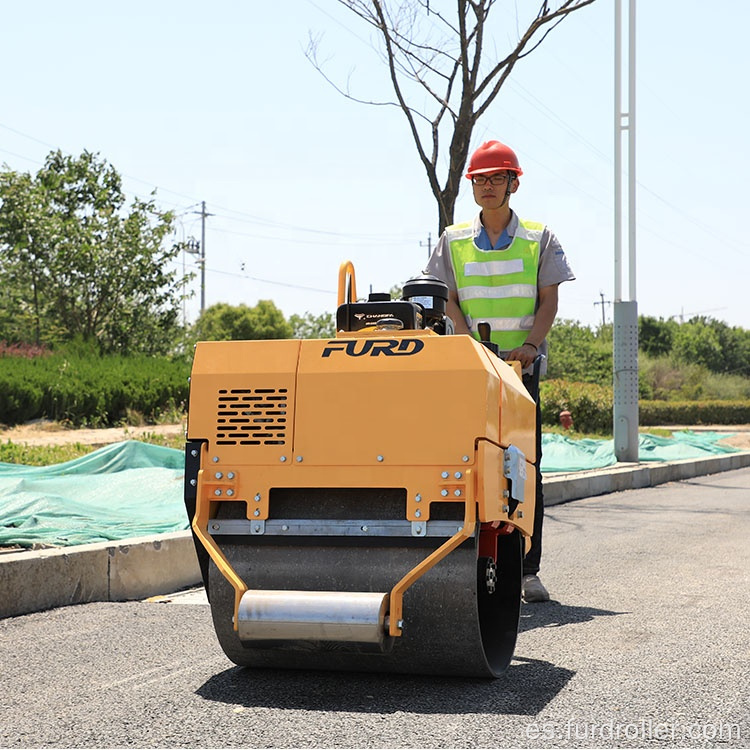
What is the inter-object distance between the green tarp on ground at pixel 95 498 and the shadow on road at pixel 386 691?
7.96 ft

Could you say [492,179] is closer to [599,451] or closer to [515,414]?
[515,414]

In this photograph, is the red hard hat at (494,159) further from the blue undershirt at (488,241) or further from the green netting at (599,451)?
the green netting at (599,451)

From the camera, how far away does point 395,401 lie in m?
3.59

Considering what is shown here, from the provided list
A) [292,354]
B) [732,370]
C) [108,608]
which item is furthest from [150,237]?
[732,370]

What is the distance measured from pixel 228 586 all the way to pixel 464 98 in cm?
1004

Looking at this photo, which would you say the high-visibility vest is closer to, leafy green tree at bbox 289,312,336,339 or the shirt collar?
the shirt collar

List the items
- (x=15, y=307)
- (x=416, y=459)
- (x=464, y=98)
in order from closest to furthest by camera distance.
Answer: (x=416, y=459) → (x=464, y=98) → (x=15, y=307)

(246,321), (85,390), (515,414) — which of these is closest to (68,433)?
(85,390)

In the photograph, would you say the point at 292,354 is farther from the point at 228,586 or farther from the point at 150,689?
the point at 150,689

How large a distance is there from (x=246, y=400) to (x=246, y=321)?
5507 cm

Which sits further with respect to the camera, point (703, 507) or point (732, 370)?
point (732, 370)

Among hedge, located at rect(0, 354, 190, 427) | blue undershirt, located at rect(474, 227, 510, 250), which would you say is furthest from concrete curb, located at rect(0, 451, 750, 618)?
hedge, located at rect(0, 354, 190, 427)

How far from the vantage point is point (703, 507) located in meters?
10.9

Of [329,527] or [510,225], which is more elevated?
[510,225]
